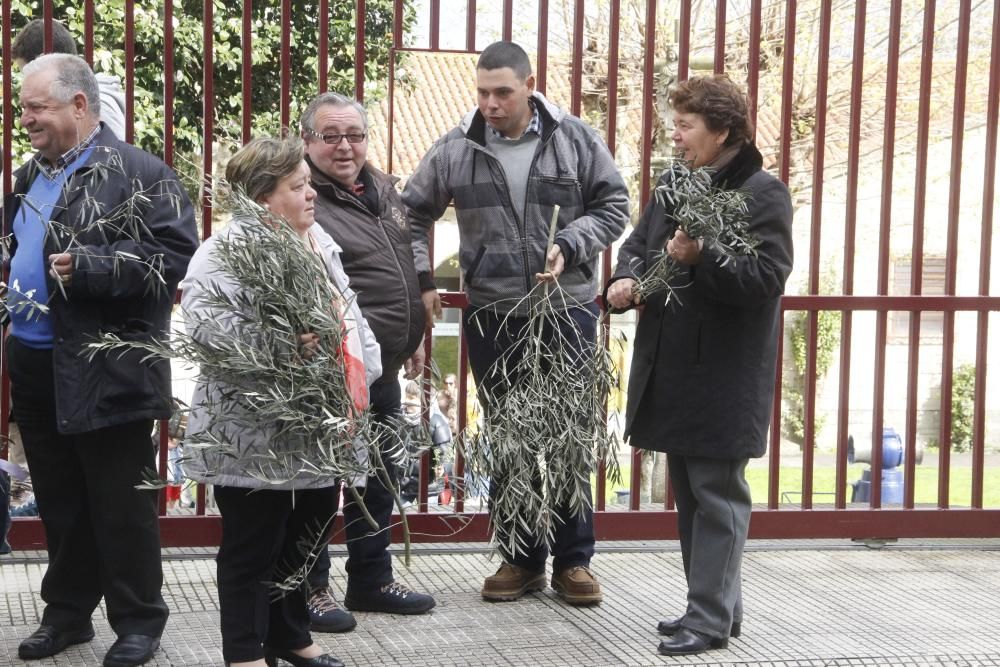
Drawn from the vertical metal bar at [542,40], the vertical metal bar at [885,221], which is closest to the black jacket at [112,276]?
the vertical metal bar at [542,40]

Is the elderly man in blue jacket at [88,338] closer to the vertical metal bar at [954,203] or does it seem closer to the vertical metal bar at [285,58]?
the vertical metal bar at [285,58]

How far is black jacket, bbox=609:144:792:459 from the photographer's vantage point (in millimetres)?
3904

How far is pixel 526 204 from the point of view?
459 cm

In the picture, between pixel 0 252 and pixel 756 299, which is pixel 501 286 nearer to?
pixel 756 299

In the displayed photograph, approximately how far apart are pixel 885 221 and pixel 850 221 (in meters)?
0.16

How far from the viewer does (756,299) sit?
3.90 m

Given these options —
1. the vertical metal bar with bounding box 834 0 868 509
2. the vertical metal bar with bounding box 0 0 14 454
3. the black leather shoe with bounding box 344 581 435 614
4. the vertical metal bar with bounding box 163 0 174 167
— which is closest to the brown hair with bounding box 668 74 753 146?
the vertical metal bar with bounding box 834 0 868 509

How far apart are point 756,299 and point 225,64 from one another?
5174 mm

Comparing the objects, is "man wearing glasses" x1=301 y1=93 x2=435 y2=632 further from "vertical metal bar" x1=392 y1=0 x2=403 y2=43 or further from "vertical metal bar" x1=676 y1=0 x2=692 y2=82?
"vertical metal bar" x1=676 y1=0 x2=692 y2=82

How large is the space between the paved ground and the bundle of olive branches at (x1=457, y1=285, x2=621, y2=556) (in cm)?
29

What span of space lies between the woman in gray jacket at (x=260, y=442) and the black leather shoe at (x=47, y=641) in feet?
2.37

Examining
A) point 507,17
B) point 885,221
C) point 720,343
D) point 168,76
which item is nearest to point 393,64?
point 507,17

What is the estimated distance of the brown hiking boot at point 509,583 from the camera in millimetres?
4691

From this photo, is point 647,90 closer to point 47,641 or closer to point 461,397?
point 461,397
